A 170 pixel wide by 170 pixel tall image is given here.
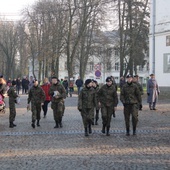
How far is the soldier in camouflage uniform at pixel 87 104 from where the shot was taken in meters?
12.1

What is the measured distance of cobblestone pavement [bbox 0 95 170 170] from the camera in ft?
26.5

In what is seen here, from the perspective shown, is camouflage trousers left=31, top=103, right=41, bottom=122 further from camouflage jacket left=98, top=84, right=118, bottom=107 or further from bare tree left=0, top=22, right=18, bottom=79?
bare tree left=0, top=22, right=18, bottom=79

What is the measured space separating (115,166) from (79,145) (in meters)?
2.55

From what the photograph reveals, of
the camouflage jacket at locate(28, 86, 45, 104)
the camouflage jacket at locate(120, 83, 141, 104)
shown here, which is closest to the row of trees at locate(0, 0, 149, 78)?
the camouflage jacket at locate(28, 86, 45, 104)

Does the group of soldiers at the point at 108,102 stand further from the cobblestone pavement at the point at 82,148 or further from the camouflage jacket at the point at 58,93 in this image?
the camouflage jacket at the point at 58,93

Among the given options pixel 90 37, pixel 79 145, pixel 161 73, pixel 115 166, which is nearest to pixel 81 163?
pixel 115 166

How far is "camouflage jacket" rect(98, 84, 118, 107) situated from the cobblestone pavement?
971mm

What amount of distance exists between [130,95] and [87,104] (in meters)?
1.33

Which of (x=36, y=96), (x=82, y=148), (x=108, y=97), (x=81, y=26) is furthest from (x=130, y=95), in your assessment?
(x=81, y=26)

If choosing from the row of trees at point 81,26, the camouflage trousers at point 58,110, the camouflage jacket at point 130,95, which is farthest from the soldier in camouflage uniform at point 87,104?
the row of trees at point 81,26

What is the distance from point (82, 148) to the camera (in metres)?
9.89

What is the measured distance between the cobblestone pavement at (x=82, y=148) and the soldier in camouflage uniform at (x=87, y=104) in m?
0.47

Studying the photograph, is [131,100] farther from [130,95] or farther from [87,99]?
[87,99]

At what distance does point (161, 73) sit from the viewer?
1572 inches
